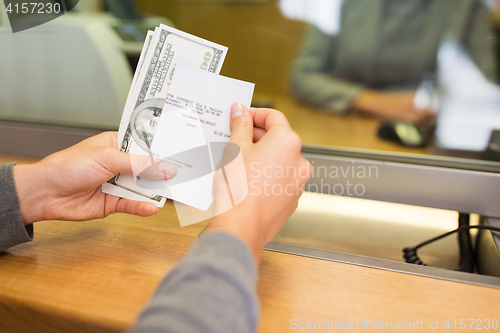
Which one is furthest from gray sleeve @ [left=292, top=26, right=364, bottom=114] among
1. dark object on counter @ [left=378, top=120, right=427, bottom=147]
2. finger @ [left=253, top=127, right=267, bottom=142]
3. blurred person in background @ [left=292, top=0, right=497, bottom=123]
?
finger @ [left=253, top=127, right=267, bottom=142]

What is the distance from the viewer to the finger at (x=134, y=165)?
42cm

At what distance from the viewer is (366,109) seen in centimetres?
107

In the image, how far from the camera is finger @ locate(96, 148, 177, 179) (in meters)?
0.42

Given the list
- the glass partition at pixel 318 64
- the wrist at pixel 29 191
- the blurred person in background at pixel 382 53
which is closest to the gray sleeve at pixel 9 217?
the wrist at pixel 29 191

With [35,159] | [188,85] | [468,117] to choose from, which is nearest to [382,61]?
[468,117]

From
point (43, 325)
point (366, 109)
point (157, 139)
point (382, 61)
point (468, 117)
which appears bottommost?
point (43, 325)

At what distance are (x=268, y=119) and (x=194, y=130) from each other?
11cm

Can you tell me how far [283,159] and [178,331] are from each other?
0.20 m

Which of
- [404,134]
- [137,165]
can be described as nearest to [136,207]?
[137,165]

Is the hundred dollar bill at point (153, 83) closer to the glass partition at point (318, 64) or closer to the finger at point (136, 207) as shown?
the finger at point (136, 207)

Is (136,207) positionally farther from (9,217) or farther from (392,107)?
(392,107)

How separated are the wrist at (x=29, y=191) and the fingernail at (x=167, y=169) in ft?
0.51

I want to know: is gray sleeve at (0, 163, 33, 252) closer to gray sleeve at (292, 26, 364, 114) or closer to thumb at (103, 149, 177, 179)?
thumb at (103, 149, 177, 179)

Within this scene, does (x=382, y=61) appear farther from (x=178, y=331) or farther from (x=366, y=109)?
(x=178, y=331)
